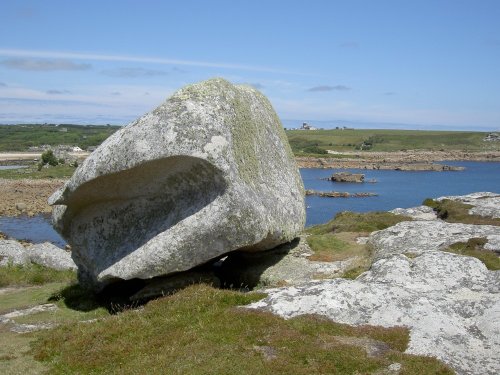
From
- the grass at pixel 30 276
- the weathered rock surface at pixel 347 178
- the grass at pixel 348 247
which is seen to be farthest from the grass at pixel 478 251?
the weathered rock surface at pixel 347 178

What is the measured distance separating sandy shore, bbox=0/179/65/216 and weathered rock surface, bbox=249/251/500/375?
67.2 meters

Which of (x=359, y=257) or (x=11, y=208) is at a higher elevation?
(x=359, y=257)

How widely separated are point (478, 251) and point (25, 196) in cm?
8759

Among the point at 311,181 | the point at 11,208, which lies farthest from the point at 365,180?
the point at 11,208

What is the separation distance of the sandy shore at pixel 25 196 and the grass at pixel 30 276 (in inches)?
2037

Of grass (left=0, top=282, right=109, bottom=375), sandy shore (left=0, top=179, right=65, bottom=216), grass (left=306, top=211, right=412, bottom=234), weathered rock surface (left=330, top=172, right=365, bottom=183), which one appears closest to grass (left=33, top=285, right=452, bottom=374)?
grass (left=0, top=282, right=109, bottom=375)

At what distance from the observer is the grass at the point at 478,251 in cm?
1867

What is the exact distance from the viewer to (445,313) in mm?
13102

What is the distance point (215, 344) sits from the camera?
12227mm

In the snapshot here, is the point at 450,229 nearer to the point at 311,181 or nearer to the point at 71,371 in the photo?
the point at 71,371

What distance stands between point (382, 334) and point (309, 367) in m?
2.32

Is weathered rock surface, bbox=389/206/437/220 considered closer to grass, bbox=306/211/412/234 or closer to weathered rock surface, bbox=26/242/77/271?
grass, bbox=306/211/412/234

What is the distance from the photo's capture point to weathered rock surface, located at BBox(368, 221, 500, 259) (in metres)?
22.2

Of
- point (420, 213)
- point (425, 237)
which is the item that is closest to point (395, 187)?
point (420, 213)
